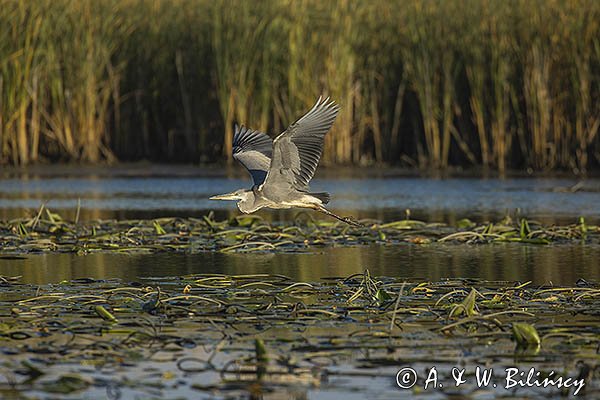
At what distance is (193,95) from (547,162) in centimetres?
486

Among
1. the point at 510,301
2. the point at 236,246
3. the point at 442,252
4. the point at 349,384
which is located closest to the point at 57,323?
the point at 349,384

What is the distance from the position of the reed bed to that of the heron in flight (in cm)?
88

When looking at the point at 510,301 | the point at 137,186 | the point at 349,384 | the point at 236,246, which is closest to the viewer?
the point at 349,384

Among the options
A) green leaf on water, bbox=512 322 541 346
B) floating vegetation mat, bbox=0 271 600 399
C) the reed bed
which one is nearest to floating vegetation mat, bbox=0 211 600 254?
the reed bed

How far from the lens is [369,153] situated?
17.5 m

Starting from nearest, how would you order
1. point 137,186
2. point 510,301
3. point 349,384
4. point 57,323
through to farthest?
point 349,384 < point 57,323 < point 510,301 < point 137,186

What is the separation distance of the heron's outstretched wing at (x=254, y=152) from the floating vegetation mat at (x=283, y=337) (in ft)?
3.76

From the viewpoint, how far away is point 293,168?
326 inches

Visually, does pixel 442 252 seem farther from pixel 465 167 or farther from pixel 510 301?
pixel 465 167

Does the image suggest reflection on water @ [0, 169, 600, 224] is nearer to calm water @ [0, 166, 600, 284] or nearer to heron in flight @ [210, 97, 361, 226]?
calm water @ [0, 166, 600, 284]

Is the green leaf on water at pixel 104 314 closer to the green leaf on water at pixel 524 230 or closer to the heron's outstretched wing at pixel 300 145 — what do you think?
the heron's outstretched wing at pixel 300 145

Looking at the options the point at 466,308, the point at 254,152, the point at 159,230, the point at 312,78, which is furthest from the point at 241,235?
the point at 312,78

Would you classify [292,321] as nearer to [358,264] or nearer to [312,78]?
[358,264]

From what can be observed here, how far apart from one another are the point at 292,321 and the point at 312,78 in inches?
428
